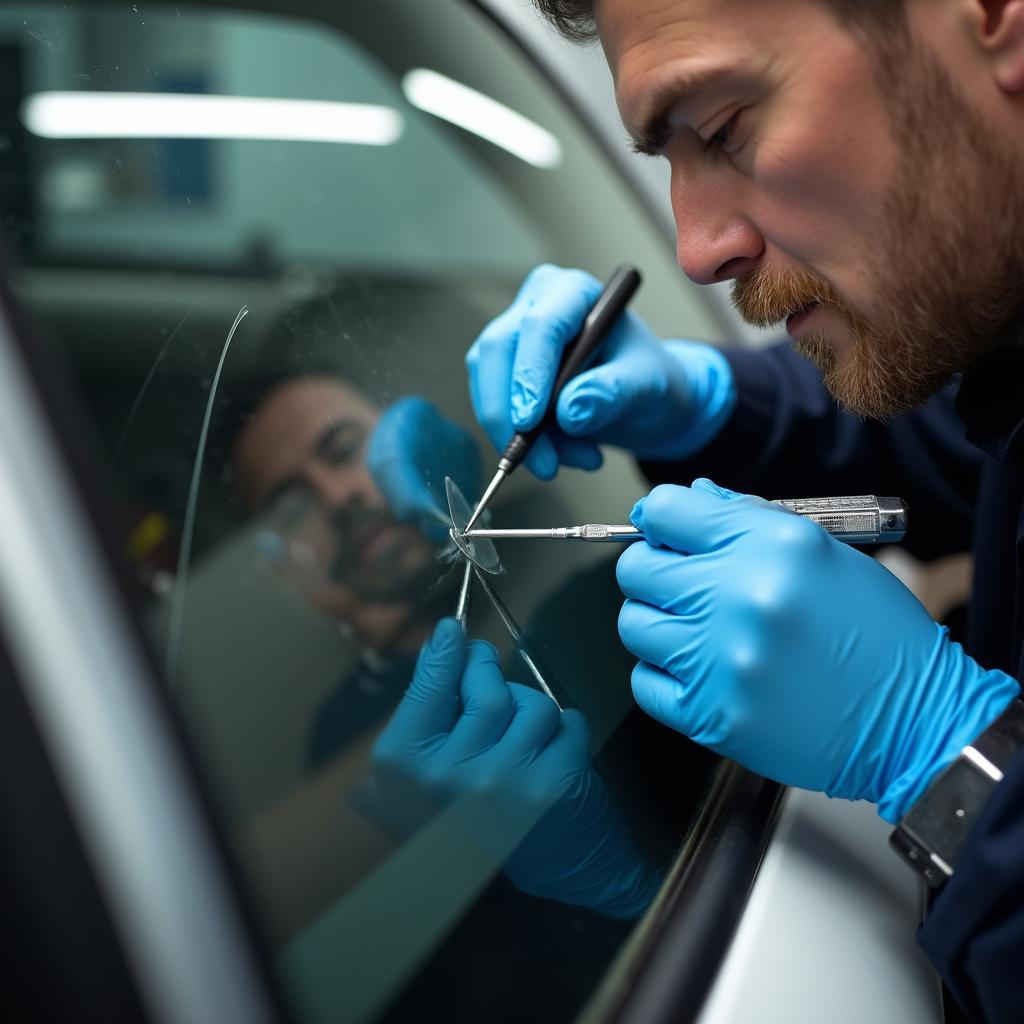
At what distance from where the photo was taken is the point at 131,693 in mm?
448

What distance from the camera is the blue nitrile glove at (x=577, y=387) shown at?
1.11m

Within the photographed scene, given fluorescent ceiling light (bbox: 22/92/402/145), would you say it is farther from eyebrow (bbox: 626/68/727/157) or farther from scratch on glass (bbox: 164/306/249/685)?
eyebrow (bbox: 626/68/727/157)

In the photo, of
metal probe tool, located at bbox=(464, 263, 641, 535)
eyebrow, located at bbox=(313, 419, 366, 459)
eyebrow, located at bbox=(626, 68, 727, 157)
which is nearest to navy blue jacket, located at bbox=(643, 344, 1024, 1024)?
metal probe tool, located at bbox=(464, 263, 641, 535)

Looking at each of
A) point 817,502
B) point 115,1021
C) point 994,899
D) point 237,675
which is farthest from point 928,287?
point 115,1021

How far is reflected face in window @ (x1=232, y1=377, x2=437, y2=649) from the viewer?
712mm

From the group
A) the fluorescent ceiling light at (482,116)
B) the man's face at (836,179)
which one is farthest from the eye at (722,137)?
the fluorescent ceiling light at (482,116)

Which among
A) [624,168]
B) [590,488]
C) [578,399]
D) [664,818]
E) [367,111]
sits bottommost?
[664,818]

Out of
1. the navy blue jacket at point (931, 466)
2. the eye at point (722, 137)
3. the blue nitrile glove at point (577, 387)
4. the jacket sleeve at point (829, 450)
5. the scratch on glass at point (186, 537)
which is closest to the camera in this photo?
the scratch on glass at point (186, 537)

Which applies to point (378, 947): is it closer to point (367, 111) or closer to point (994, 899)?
point (994, 899)

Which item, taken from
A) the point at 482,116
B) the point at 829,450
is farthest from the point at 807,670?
the point at 482,116

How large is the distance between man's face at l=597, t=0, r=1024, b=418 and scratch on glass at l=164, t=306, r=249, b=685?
45cm

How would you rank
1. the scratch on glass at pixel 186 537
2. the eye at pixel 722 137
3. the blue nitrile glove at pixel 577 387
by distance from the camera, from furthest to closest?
the blue nitrile glove at pixel 577 387 → the eye at pixel 722 137 → the scratch on glass at pixel 186 537

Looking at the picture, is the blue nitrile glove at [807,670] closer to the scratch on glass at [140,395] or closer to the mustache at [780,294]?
the mustache at [780,294]

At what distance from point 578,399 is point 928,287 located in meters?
0.41
